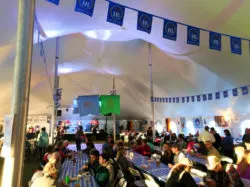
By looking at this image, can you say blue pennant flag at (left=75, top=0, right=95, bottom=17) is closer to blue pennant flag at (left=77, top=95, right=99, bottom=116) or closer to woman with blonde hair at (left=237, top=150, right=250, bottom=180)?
woman with blonde hair at (left=237, top=150, right=250, bottom=180)

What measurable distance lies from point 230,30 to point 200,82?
5.18 metres

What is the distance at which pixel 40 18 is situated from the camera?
5.80m

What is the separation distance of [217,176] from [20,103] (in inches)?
125

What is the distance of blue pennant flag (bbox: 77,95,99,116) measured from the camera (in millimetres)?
15510

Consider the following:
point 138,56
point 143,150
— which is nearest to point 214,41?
point 143,150

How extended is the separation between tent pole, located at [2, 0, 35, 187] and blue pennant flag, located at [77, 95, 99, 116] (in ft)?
44.5

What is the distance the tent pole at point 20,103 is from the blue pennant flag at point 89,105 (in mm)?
13572

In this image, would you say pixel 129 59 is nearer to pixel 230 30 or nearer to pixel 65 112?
pixel 230 30

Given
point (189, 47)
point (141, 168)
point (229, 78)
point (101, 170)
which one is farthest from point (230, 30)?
point (101, 170)

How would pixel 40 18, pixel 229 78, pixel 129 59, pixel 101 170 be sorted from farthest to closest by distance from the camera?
pixel 129 59 < pixel 229 78 < pixel 40 18 < pixel 101 170

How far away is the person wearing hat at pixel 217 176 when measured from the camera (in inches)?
129

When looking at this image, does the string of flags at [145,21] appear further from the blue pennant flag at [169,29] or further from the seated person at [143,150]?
the seated person at [143,150]

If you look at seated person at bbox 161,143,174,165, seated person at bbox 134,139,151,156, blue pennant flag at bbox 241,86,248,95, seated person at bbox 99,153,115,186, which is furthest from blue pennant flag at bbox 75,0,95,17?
blue pennant flag at bbox 241,86,248,95

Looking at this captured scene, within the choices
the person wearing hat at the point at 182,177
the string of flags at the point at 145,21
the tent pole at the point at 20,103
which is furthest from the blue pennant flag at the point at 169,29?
the tent pole at the point at 20,103
